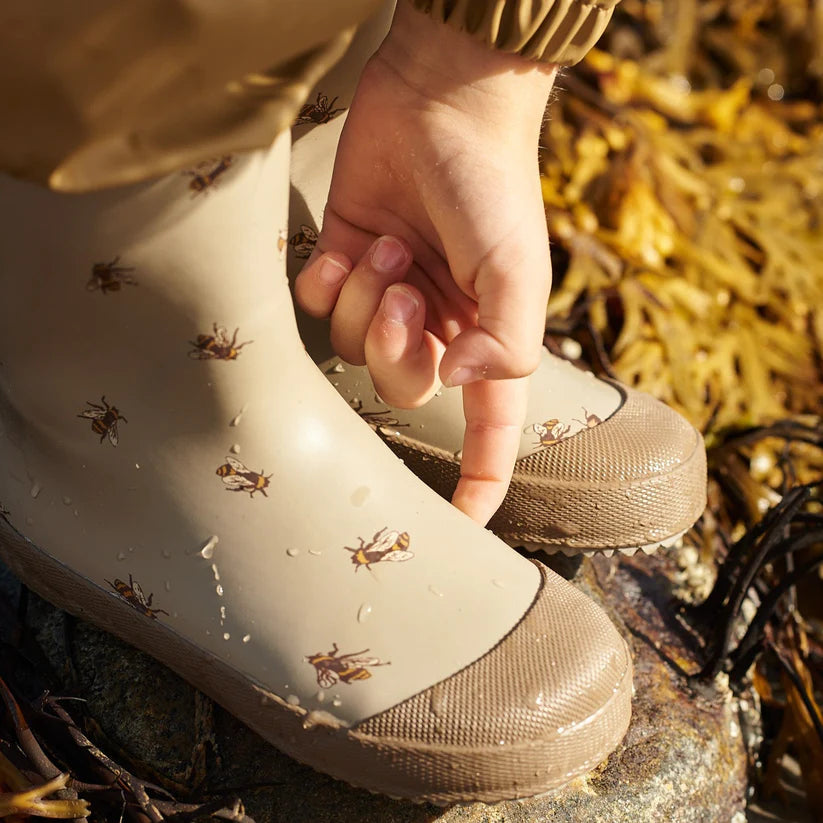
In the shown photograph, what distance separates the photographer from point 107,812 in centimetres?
105

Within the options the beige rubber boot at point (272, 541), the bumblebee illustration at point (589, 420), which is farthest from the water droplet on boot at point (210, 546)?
the bumblebee illustration at point (589, 420)

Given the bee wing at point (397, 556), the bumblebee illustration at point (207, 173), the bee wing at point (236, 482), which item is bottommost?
the bee wing at point (397, 556)

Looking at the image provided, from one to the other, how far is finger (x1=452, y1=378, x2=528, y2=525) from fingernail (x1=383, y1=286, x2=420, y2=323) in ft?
0.50

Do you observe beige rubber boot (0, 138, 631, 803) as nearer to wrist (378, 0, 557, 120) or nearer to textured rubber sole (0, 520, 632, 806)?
textured rubber sole (0, 520, 632, 806)

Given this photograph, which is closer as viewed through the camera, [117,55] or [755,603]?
[117,55]

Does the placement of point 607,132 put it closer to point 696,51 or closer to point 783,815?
point 696,51

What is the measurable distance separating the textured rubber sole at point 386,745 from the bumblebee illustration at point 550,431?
33 cm

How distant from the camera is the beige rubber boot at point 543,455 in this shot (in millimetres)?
1264

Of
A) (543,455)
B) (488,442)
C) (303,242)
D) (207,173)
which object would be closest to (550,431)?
(543,455)

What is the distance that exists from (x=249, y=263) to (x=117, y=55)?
0.25m

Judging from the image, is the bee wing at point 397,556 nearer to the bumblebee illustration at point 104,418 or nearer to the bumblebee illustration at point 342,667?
the bumblebee illustration at point 342,667

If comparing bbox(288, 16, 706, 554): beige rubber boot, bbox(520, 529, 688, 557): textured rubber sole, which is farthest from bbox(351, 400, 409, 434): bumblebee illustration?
bbox(520, 529, 688, 557): textured rubber sole

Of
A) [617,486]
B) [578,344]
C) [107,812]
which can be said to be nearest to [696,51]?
[578,344]

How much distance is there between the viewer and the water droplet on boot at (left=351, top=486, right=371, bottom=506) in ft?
3.40
